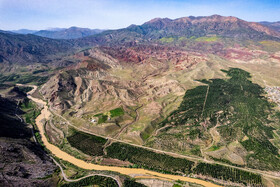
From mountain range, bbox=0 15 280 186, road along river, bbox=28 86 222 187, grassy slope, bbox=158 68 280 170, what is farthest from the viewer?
grassy slope, bbox=158 68 280 170

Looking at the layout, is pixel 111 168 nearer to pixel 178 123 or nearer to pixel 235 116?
pixel 178 123

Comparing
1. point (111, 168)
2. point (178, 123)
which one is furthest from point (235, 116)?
point (111, 168)

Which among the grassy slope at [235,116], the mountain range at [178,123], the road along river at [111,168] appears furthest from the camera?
the grassy slope at [235,116]

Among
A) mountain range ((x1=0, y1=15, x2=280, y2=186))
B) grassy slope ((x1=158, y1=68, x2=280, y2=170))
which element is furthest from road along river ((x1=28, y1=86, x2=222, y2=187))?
grassy slope ((x1=158, y1=68, x2=280, y2=170))

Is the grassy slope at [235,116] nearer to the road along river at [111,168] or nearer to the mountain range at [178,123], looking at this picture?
the mountain range at [178,123]

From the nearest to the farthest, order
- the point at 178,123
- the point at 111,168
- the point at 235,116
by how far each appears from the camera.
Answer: the point at 111,168 < the point at 178,123 < the point at 235,116

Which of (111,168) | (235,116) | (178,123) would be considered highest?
(235,116)

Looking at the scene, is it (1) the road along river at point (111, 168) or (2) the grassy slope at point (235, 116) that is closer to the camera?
(1) the road along river at point (111, 168)

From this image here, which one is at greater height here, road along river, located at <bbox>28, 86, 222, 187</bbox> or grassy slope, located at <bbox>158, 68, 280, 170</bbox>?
grassy slope, located at <bbox>158, 68, 280, 170</bbox>

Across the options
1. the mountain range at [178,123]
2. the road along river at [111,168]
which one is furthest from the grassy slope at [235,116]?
the road along river at [111,168]

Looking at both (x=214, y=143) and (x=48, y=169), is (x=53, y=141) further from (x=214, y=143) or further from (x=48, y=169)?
(x=214, y=143)

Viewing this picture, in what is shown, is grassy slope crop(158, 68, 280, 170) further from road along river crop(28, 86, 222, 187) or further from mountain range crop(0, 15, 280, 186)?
road along river crop(28, 86, 222, 187)
